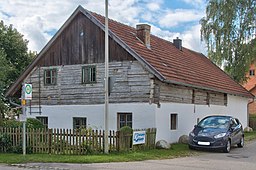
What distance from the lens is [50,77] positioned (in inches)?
952

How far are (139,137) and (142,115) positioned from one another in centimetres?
327

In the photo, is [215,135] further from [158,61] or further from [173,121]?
[158,61]

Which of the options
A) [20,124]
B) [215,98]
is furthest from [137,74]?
[215,98]

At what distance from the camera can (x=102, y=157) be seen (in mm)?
14680

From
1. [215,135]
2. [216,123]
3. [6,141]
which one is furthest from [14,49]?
[215,135]

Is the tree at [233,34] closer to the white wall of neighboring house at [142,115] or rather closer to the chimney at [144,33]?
the white wall of neighboring house at [142,115]

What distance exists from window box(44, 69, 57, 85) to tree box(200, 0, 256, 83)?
17.7 m

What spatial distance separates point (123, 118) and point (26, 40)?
854 inches

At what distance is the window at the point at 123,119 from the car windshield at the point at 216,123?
3888 millimetres

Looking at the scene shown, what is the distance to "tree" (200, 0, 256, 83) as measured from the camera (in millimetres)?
35562

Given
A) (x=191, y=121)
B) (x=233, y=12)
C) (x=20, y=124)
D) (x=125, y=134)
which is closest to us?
(x=125, y=134)

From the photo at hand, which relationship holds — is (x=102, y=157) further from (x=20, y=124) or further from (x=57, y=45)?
(x=57, y=45)

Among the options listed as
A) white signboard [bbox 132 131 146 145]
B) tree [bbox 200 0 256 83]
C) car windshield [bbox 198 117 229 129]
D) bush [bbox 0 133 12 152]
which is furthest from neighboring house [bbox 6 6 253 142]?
tree [bbox 200 0 256 83]

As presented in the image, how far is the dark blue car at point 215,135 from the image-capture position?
691 inches
